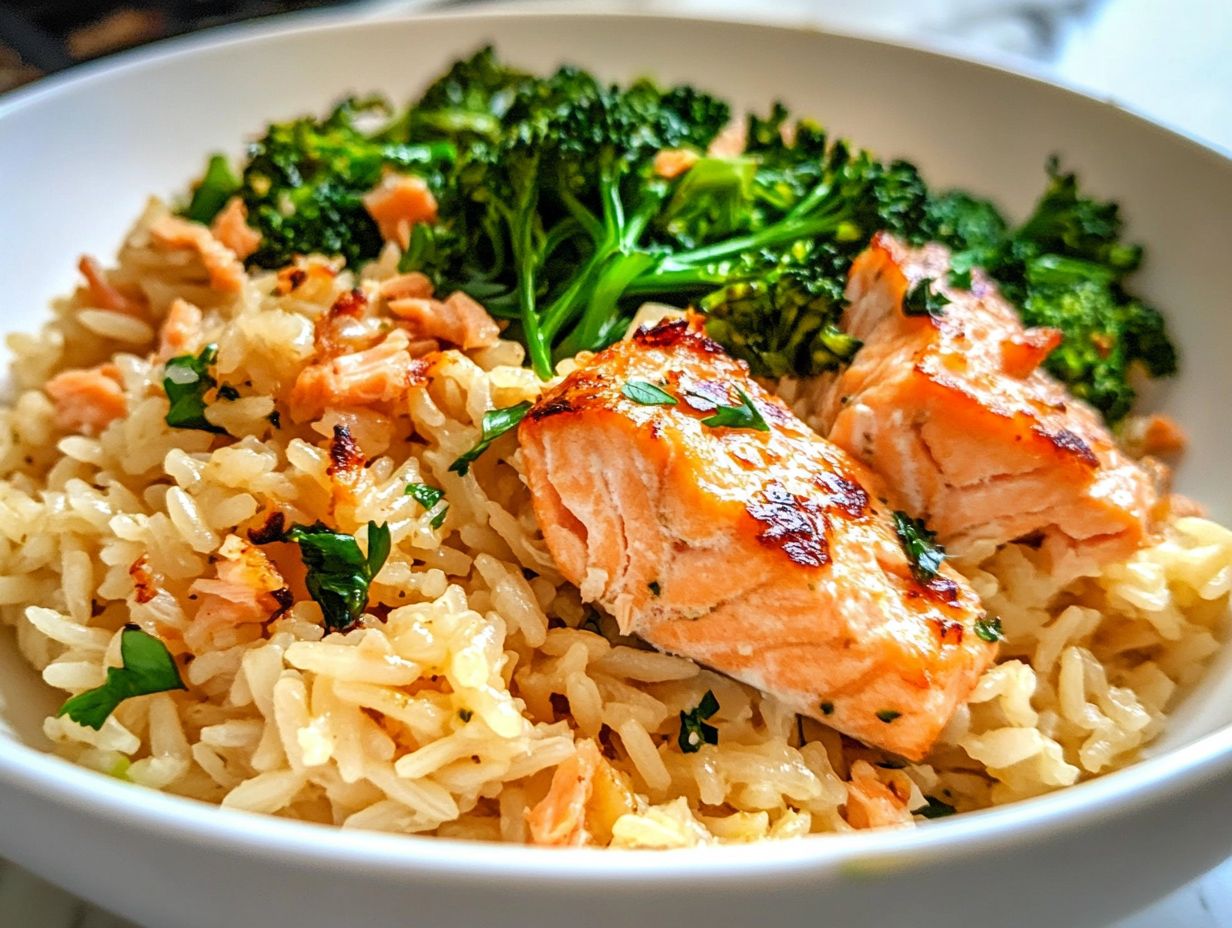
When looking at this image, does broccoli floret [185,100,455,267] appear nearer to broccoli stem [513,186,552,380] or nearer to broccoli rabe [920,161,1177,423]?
broccoli stem [513,186,552,380]

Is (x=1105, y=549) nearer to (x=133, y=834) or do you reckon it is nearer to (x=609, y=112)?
(x=609, y=112)

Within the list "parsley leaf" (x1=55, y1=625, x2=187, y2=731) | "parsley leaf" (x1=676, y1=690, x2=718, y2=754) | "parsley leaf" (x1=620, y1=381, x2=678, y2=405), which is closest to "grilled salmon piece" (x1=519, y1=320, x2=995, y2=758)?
"parsley leaf" (x1=620, y1=381, x2=678, y2=405)

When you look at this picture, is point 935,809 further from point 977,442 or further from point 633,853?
point 633,853

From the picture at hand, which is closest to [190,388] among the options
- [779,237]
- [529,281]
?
[529,281]

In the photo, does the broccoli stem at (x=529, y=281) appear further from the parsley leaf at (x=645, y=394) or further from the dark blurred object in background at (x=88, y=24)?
the dark blurred object in background at (x=88, y=24)

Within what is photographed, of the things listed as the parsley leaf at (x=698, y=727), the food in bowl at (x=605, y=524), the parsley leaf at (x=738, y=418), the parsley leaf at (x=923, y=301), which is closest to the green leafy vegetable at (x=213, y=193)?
the food in bowl at (x=605, y=524)

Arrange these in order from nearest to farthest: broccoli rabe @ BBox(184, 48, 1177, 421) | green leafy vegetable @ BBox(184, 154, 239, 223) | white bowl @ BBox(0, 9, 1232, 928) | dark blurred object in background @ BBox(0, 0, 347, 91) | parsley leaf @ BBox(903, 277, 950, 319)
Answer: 1. white bowl @ BBox(0, 9, 1232, 928)
2. parsley leaf @ BBox(903, 277, 950, 319)
3. broccoli rabe @ BBox(184, 48, 1177, 421)
4. green leafy vegetable @ BBox(184, 154, 239, 223)
5. dark blurred object in background @ BBox(0, 0, 347, 91)
